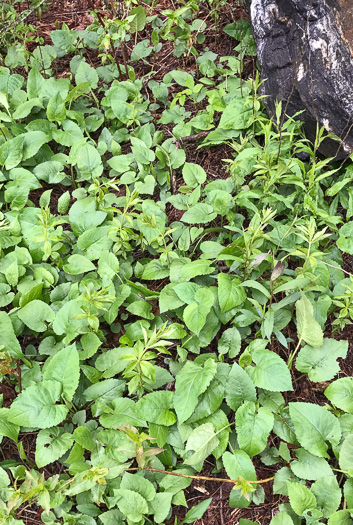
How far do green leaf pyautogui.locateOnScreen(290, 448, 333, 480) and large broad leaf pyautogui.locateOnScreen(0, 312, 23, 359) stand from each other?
148 centimetres

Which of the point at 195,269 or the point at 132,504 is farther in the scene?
the point at 195,269

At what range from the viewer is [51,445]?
6.55ft

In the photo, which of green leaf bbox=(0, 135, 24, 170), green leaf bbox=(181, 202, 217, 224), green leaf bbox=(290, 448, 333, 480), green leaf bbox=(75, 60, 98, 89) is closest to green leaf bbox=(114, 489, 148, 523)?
green leaf bbox=(290, 448, 333, 480)

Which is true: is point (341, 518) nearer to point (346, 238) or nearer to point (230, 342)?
point (230, 342)

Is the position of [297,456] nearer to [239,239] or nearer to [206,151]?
[239,239]

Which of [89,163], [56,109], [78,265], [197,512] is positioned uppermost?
[56,109]

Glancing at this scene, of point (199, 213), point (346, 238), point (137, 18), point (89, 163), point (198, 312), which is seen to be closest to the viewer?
point (198, 312)

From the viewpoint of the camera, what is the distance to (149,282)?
8.86 feet

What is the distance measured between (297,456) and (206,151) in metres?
2.20

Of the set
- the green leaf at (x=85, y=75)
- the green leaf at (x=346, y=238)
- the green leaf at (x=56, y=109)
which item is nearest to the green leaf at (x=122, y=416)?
the green leaf at (x=346, y=238)

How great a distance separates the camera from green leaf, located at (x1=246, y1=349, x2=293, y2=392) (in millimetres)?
2010

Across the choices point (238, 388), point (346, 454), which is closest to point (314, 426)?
point (346, 454)

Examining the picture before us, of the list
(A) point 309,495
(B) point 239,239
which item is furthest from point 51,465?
(B) point 239,239

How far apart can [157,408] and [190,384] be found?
0.19 metres
